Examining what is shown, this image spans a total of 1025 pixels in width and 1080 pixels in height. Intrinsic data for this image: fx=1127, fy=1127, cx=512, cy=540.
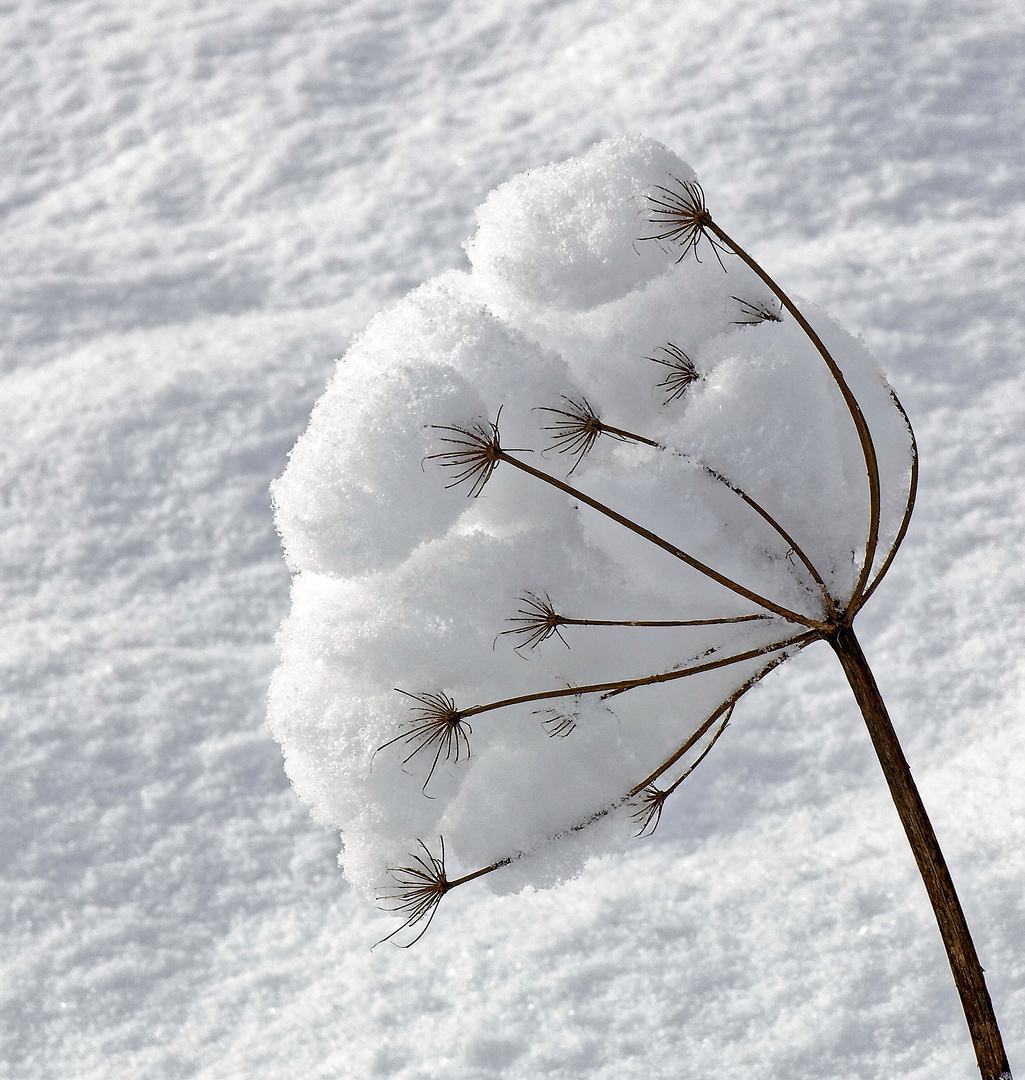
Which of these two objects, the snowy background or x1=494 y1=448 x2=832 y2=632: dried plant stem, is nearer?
x1=494 y1=448 x2=832 y2=632: dried plant stem

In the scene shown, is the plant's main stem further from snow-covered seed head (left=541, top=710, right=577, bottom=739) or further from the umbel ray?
snow-covered seed head (left=541, top=710, right=577, bottom=739)

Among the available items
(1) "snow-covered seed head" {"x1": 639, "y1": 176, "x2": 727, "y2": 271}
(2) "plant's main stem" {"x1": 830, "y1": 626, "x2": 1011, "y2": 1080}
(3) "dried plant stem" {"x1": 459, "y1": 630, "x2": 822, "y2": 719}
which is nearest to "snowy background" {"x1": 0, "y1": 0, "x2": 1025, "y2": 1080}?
(2) "plant's main stem" {"x1": 830, "y1": 626, "x2": 1011, "y2": 1080}

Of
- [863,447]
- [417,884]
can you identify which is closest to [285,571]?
[417,884]

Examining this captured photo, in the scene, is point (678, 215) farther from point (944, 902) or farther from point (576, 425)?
point (944, 902)

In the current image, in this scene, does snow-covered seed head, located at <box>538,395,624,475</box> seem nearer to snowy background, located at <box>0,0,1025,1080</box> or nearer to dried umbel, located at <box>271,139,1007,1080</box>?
dried umbel, located at <box>271,139,1007,1080</box>

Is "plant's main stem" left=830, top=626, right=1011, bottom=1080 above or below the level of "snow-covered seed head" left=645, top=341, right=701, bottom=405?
below

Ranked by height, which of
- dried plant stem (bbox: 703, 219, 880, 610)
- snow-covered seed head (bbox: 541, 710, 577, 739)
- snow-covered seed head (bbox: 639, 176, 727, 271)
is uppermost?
snow-covered seed head (bbox: 639, 176, 727, 271)

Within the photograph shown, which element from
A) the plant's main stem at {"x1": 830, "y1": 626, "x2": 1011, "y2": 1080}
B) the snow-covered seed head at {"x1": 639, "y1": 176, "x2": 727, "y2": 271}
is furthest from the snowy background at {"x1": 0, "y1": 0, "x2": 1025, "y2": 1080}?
the snow-covered seed head at {"x1": 639, "y1": 176, "x2": 727, "y2": 271}
